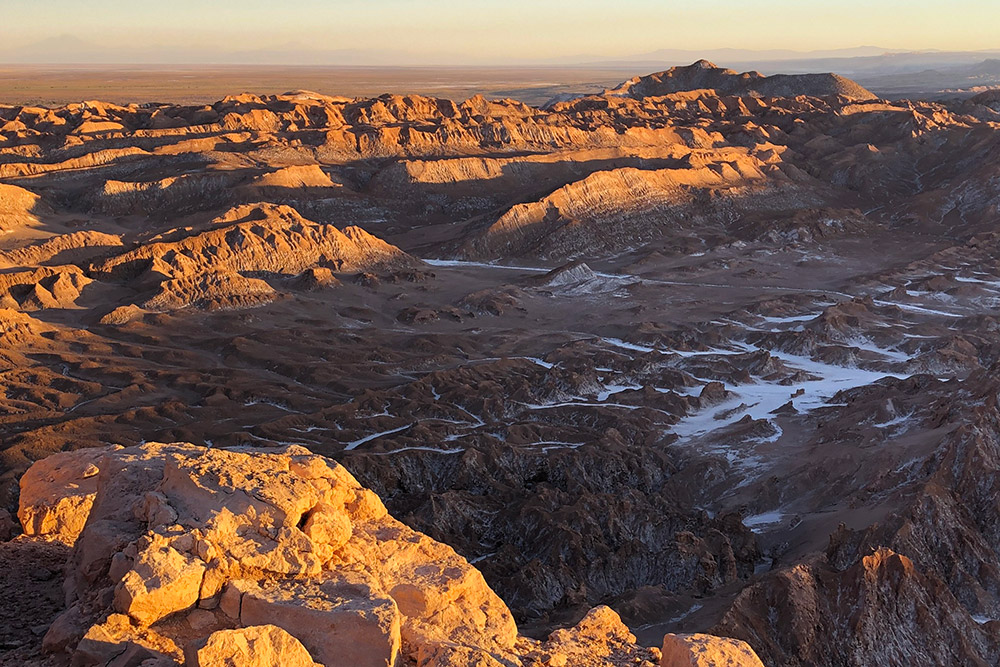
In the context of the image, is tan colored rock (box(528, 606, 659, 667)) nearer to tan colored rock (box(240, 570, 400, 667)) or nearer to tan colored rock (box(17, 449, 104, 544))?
tan colored rock (box(240, 570, 400, 667))

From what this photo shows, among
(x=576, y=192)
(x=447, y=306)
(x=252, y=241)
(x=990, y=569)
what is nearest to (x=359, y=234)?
(x=252, y=241)

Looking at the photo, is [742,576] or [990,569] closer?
Answer: [990,569]

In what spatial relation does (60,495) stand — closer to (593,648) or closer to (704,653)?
(593,648)

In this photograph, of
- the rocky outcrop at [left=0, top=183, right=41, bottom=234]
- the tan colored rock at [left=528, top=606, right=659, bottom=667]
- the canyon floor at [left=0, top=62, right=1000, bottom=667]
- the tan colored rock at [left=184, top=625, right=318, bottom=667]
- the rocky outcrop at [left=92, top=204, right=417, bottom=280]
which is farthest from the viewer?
the rocky outcrop at [left=0, top=183, right=41, bottom=234]

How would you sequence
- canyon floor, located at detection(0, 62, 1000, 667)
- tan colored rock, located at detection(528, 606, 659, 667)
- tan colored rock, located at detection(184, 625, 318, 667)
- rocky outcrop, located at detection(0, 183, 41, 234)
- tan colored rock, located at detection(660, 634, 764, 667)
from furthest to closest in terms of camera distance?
rocky outcrop, located at detection(0, 183, 41, 234) < canyon floor, located at detection(0, 62, 1000, 667) < tan colored rock, located at detection(528, 606, 659, 667) < tan colored rock, located at detection(660, 634, 764, 667) < tan colored rock, located at detection(184, 625, 318, 667)

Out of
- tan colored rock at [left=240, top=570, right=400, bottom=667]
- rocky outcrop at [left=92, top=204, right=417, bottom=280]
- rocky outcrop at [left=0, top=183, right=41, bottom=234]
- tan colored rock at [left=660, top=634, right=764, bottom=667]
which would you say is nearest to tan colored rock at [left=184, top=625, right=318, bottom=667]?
tan colored rock at [left=240, top=570, right=400, bottom=667]

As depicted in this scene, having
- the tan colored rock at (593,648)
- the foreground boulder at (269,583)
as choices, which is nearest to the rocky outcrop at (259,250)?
the foreground boulder at (269,583)

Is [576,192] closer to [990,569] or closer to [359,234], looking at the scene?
[359,234]

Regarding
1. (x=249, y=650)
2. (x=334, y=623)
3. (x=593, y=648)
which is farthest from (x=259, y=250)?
(x=249, y=650)
